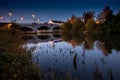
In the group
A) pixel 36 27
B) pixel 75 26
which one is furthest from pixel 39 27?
pixel 75 26

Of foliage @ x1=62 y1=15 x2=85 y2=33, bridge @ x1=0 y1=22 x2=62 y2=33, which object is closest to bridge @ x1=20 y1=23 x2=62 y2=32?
bridge @ x1=0 y1=22 x2=62 y2=33

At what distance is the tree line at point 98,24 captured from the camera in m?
86.6

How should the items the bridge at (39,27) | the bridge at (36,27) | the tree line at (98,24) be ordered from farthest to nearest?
the bridge at (39,27)
the bridge at (36,27)
the tree line at (98,24)

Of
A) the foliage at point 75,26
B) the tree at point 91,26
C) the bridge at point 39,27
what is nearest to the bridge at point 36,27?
the bridge at point 39,27

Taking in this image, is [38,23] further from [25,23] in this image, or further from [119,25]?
[119,25]

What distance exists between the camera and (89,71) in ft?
80.8

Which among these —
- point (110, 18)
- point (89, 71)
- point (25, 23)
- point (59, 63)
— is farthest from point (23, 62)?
point (25, 23)

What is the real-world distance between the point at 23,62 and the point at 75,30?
306 ft

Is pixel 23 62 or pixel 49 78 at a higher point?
pixel 23 62

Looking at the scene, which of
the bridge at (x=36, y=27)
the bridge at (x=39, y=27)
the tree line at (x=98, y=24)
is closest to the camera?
the tree line at (x=98, y=24)

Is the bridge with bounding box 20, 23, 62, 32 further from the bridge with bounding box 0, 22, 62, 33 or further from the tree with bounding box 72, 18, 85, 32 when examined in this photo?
the tree with bounding box 72, 18, 85, 32

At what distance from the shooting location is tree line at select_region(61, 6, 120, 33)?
86.6 metres

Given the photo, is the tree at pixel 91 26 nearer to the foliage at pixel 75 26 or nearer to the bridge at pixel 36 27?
the foliage at pixel 75 26

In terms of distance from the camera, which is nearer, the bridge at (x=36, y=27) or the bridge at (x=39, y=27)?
the bridge at (x=36, y=27)
